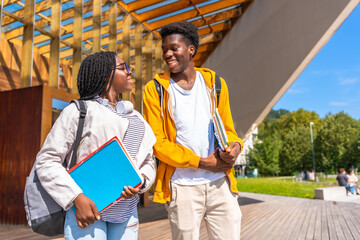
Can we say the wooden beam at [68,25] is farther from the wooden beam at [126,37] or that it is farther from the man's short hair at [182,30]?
the man's short hair at [182,30]

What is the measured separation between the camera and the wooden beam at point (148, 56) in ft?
43.2

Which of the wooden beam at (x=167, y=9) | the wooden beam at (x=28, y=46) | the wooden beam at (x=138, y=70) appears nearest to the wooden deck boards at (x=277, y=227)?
the wooden beam at (x=28, y=46)

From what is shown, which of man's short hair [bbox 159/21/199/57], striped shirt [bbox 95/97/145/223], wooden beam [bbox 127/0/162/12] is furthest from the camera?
wooden beam [bbox 127/0/162/12]

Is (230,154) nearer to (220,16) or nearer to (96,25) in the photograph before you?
(96,25)

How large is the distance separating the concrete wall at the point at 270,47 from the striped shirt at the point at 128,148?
811cm

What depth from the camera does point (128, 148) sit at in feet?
4.99

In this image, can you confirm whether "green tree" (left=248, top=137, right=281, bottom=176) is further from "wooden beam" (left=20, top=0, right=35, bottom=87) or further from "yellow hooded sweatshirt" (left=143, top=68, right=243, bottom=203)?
"yellow hooded sweatshirt" (left=143, top=68, right=243, bottom=203)

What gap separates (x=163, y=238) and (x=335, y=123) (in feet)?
133

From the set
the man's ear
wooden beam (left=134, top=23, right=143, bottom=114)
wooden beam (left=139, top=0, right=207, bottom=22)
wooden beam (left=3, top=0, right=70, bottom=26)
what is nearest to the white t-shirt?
the man's ear

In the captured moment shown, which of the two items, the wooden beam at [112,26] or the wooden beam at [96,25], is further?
the wooden beam at [112,26]

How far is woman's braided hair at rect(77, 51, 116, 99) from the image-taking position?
5.02ft

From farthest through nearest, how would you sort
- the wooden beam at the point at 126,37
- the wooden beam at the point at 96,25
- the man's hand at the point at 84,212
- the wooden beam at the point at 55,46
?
the wooden beam at the point at 126,37 → the wooden beam at the point at 96,25 → the wooden beam at the point at 55,46 → the man's hand at the point at 84,212

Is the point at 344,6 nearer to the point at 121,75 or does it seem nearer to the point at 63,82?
the point at 121,75

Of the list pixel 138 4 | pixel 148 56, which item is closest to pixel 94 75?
pixel 138 4
